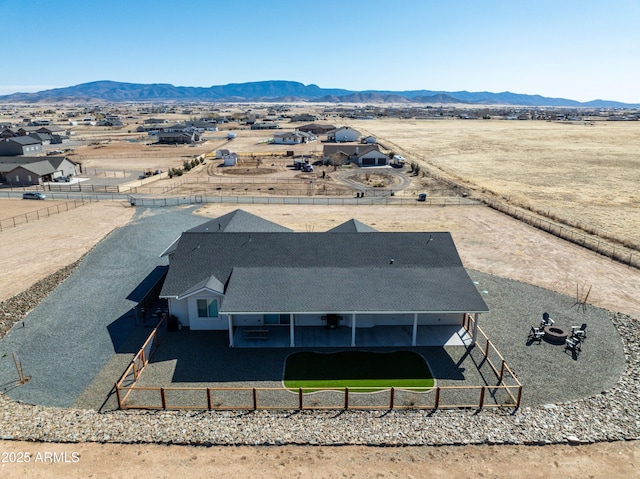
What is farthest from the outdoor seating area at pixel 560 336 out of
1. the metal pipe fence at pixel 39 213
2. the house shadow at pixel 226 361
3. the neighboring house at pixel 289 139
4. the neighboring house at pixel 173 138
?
the neighboring house at pixel 173 138

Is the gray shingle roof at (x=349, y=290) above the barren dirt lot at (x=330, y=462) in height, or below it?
above

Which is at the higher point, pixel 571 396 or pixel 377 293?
pixel 377 293

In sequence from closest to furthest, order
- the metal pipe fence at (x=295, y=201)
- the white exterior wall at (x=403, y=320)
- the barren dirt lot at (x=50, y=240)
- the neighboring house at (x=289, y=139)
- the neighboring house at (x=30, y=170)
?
the white exterior wall at (x=403, y=320) < the barren dirt lot at (x=50, y=240) < the metal pipe fence at (x=295, y=201) < the neighboring house at (x=30, y=170) < the neighboring house at (x=289, y=139)

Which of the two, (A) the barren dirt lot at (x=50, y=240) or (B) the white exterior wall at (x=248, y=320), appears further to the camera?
(A) the barren dirt lot at (x=50, y=240)

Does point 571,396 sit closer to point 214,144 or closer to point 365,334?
point 365,334

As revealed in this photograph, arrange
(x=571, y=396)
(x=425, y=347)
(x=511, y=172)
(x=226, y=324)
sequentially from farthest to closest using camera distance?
(x=511, y=172)
(x=226, y=324)
(x=425, y=347)
(x=571, y=396)

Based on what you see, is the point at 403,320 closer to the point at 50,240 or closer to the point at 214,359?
the point at 214,359

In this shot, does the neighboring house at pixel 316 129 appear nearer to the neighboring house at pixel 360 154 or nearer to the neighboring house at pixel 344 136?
the neighboring house at pixel 344 136

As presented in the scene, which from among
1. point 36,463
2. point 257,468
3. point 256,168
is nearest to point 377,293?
point 257,468
